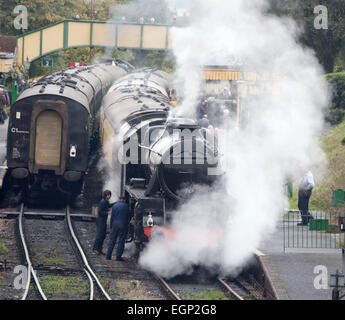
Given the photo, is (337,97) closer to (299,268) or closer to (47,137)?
(47,137)

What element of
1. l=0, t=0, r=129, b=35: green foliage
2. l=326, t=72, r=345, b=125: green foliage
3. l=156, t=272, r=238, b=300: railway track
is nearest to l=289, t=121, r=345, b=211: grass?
l=326, t=72, r=345, b=125: green foliage

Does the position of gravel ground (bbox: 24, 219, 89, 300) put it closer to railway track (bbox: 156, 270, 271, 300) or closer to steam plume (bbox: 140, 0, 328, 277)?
railway track (bbox: 156, 270, 271, 300)

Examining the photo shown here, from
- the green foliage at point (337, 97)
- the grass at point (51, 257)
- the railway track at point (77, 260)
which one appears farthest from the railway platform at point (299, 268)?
the green foliage at point (337, 97)

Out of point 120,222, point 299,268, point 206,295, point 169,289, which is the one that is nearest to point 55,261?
point 120,222

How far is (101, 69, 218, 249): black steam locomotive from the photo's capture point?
1351 centimetres

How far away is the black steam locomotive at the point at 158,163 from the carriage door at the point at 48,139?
7.40 feet

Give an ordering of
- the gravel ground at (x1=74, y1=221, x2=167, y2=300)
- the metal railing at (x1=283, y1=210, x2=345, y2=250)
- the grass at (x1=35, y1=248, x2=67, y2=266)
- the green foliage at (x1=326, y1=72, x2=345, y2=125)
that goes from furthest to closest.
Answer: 1. the green foliage at (x1=326, y1=72, x2=345, y2=125)
2. the metal railing at (x1=283, y1=210, x2=345, y2=250)
3. the grass at (x1=35, y1=248, x2=67, y2=266)
4. the gravel ground at (x1=74, y1=221, x2=167, y2=300)

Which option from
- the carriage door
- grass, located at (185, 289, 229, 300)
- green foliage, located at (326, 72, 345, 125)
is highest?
green foliage, located at (326, 72, 345, 125)

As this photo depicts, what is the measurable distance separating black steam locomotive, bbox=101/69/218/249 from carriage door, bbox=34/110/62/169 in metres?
2.26

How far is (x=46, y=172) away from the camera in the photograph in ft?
61.9

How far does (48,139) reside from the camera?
60.8 ft

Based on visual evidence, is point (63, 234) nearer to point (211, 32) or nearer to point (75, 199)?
point (75, 199)

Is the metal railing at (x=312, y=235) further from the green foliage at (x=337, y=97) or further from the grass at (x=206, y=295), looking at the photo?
the green foliage at (x=337, y=97)

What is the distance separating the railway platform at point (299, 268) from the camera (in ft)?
37.8
